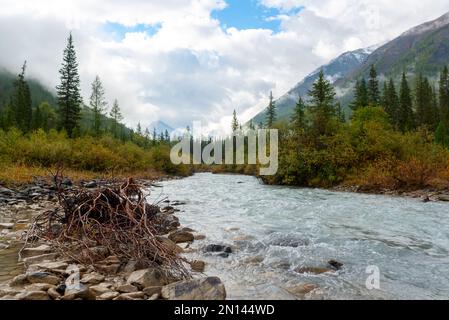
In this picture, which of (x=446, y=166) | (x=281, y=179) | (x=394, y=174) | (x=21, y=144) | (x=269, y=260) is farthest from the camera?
(x=281, y=179)

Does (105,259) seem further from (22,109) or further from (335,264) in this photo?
(22,109)

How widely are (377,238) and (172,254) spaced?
682cm

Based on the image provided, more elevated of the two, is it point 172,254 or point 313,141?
point 313,141

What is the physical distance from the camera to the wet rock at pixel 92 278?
6.27 m

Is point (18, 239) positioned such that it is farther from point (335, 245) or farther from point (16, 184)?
point (16, 184)

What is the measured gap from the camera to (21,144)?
3234 centimetres

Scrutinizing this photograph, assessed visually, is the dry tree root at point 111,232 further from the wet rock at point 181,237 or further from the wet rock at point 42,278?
the wet rock at point 42,278

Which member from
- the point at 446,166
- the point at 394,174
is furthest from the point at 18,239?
the point at 446,166

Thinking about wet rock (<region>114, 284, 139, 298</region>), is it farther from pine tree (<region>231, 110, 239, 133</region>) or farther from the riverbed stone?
pine tree (<region>231, 110, 239, 133</region>)

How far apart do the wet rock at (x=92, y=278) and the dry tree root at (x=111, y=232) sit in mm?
530

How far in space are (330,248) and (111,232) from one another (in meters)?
5.71

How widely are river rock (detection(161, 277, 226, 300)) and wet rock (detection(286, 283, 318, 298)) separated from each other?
55.0 inches

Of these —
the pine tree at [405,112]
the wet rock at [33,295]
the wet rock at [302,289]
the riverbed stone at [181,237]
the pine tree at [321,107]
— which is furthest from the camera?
the pine tree at [405,112]

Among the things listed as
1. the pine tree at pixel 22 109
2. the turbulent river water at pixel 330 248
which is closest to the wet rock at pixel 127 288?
the turbulent river water at pixel 330 248
